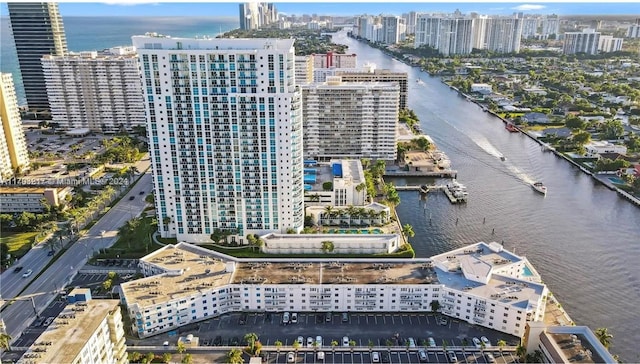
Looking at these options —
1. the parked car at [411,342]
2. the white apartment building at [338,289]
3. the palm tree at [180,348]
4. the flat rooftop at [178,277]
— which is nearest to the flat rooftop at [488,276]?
the white apartment building at [338,289]

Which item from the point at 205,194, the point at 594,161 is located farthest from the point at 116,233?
the point at 594,161

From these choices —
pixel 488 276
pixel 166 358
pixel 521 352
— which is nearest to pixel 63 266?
pixel 166 358

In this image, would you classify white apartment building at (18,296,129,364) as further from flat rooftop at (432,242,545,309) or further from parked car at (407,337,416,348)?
flat rooftop at (432,242,545,309)

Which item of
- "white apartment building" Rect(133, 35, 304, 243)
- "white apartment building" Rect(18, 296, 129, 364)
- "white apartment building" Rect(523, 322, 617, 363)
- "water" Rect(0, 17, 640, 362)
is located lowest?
"water" Rect(0, 17, 640, 362)

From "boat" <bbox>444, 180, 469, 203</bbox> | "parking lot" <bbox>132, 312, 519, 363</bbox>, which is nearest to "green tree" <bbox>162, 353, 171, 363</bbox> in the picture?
"parking lot" <bbox>132, 312, 519, 363</bbox>

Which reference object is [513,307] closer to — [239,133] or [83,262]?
[239,133]
